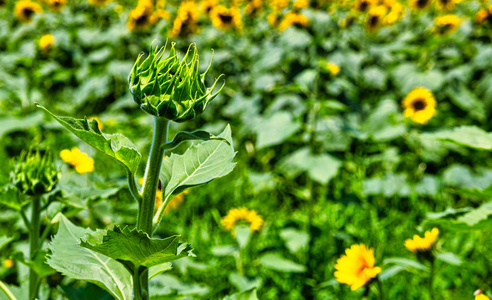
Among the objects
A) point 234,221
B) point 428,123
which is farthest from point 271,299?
point 428,123

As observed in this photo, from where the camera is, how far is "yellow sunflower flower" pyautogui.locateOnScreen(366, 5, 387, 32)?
7.94 feet

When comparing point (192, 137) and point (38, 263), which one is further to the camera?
point (38, 263)

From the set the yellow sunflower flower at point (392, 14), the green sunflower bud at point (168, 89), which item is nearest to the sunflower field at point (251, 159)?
the green sunflower bud at point (168, 89)

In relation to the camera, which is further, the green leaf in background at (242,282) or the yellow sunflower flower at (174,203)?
the yellow sunflower flower at (174,203)

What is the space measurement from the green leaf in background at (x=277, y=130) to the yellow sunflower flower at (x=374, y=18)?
99cm

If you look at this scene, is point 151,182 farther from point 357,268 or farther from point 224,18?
point 224,18

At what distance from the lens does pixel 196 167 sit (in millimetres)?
605

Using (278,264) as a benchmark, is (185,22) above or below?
above

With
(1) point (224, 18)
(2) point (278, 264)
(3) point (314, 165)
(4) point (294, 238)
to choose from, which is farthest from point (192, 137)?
(1) point (224, 18)

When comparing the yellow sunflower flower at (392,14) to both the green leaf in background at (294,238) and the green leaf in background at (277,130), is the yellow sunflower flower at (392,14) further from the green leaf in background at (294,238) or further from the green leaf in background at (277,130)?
the green leaf in background at (294,238)

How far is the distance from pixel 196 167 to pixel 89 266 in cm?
19

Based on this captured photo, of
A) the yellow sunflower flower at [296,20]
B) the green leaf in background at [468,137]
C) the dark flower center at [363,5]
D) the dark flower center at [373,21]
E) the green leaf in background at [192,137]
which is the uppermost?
the green leaf in background at [192,137]

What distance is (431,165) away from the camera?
2.16 metres

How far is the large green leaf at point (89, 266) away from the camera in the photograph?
1.92 ft
